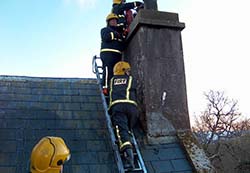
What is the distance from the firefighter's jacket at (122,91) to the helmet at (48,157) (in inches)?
73.9

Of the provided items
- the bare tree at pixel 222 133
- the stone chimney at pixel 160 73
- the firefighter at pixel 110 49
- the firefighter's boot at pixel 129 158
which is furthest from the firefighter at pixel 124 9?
the bare tree at pixel 222 133

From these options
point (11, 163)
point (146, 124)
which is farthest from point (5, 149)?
point (146, 124)

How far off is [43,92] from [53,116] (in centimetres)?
92

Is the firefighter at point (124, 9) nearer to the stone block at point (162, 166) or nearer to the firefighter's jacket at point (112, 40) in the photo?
the firefighter's jacket at point (112, 40)

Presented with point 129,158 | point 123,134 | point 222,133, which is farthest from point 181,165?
point 222,133

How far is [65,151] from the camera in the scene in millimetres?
2674

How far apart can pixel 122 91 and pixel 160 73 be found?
2.48 feet

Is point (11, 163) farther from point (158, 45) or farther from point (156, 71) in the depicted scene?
point (158, 45)

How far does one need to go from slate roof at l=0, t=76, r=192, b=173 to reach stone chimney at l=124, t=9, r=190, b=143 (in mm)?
315

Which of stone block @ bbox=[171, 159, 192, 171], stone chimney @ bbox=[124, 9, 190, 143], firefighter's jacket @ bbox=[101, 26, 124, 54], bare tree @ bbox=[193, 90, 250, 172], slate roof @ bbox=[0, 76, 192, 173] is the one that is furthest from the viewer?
bare tree @ bbox=[193, 90, 250, 172]

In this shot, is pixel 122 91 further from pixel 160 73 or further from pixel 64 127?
pixel 64 127

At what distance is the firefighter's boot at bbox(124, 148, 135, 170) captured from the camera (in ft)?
12.5

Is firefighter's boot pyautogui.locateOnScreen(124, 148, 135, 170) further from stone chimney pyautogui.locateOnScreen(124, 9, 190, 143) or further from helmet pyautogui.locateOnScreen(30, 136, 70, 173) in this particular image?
helmet pyautogui.locateOnScreen(30, 136, 70, 173)

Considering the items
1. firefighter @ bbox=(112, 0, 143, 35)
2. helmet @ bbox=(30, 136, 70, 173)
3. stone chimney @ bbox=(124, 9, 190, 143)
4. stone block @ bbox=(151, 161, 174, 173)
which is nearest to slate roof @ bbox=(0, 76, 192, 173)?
stone block @ bbox=(151, 161, 174, 173)
